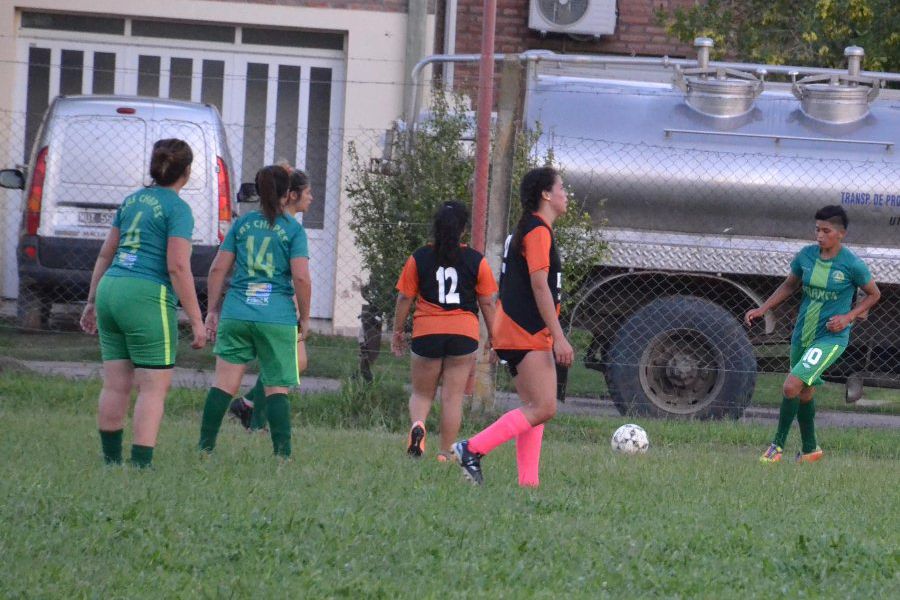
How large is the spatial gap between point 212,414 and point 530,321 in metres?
1.84

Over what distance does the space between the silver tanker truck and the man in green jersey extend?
1749 millimetres

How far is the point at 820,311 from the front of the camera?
29.2 ft

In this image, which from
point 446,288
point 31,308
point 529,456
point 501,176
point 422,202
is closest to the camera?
point 529,456

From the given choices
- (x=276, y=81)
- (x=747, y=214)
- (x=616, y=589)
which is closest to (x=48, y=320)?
(x=276, y=81)

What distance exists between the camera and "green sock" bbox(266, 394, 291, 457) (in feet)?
23.6

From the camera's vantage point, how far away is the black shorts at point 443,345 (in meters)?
7.60

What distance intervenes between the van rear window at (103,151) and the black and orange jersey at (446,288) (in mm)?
5278

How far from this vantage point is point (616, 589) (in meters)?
4.64

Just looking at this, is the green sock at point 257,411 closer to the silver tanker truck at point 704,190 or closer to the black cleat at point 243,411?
the black cleat at point 243,411

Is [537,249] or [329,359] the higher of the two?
[537,249]

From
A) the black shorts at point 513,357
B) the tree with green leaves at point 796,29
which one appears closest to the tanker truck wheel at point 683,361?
the tree with green leaves at point 796,29

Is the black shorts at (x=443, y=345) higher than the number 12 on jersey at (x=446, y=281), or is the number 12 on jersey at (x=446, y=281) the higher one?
Result: the number 12 on jersey at (x=446, y=281)

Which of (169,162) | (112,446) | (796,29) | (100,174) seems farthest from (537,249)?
(796,29)

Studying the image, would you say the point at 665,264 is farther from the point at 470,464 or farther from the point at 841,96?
the point at 470,464
